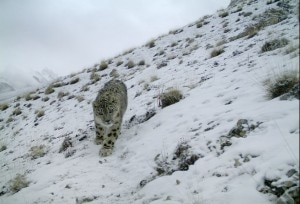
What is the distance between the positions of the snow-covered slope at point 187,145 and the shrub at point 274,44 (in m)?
0.31

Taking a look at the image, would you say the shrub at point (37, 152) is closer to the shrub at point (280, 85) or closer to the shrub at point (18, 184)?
the shrub at point (18, 184)

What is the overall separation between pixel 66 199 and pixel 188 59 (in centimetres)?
910

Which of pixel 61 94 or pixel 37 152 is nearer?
pixel 37 152

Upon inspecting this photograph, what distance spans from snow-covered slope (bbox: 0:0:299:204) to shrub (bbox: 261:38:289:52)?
12.4 inches

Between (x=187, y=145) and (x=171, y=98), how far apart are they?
3.18 meters

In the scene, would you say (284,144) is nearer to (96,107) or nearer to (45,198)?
(45,198)

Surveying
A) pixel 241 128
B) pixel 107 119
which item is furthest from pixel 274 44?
pixel 107 119

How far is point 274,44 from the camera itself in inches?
351

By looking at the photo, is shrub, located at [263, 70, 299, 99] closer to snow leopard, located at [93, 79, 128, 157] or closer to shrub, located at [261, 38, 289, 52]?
shrub, located at [261, 38, 289, 52]

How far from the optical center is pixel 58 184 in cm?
659

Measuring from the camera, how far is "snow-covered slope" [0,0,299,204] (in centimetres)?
419

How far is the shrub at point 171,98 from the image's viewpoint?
8898 mm

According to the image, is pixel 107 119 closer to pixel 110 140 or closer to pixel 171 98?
pixel 110 140

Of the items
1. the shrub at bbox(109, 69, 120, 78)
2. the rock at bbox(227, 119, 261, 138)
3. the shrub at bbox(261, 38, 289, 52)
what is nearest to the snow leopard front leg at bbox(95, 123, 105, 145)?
the rock at bbox(227, 119, 261, 138)
